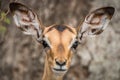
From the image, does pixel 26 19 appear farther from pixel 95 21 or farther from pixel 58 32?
pixel 95 21

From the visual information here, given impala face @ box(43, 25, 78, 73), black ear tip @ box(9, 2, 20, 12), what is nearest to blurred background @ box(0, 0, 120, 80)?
black ear tip @ box(9, 2, 20, 12)

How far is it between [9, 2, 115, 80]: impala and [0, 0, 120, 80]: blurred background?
305 cm

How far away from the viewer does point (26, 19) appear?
794 centimetres

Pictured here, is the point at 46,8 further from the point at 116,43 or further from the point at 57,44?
the point at 57,44

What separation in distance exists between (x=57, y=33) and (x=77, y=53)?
3.76 m

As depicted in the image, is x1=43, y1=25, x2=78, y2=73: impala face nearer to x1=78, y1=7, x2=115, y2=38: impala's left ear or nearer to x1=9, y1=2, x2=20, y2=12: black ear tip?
x1=78, y1=7, x2=115, y2=38: impala's left ear

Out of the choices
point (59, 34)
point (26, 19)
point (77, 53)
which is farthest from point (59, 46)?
point (77, 53)

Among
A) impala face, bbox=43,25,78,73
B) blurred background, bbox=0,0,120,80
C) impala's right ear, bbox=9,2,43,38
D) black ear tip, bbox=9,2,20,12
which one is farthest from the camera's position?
blurred background, bbox=0,0,120,80

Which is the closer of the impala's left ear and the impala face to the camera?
the impala face

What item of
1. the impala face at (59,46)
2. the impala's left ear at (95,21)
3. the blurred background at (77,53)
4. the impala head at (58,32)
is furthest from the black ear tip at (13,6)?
the blurred background at (77,53)

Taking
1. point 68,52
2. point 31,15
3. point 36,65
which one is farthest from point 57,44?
point 36,65

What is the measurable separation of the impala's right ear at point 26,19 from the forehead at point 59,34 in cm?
25

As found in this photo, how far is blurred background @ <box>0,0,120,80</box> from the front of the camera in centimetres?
1112

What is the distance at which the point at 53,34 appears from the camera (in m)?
7.46
